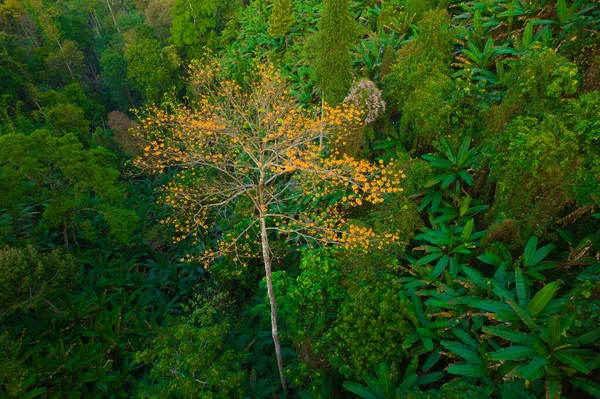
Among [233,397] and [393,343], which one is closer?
[393,343]

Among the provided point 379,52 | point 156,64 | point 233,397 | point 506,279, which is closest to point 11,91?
point 156,64

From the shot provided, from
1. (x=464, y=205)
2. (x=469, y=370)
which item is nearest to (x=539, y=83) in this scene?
(x=464, y=205)

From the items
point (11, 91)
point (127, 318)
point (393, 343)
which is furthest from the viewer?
point (11, 91)

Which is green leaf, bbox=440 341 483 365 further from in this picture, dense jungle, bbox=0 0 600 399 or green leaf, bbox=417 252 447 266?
green leaf, bbox=417 252 447 266

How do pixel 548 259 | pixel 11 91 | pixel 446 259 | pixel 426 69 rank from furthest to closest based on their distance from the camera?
pixel 11 91 < pixel 426 69 < pixel 446 259 < pixel 548 259

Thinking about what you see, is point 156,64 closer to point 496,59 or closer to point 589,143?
point 496,59

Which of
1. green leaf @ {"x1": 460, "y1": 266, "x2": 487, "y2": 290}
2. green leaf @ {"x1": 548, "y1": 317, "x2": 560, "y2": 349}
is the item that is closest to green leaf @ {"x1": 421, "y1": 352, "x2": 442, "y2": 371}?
green leaf @ {"x1": 460, "y1": 266, "x2": 487, "y2": 290}

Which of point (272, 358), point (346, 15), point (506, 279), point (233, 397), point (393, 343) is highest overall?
point (346, 15)

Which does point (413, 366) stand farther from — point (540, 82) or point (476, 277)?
point (540, 82)
